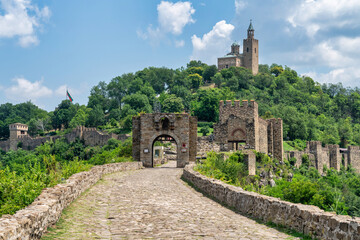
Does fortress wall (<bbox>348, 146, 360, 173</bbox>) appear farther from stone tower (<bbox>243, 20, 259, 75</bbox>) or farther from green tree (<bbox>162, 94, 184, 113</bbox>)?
stone tower (<bbox>243, 20, 259, 75</bbox>)

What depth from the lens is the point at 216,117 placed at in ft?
218

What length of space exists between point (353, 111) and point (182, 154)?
74.7 meters

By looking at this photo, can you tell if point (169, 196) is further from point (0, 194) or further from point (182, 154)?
point (182, 154)

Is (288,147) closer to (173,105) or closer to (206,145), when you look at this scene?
(173,105)

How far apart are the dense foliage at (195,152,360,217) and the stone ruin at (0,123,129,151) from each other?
1357 inches

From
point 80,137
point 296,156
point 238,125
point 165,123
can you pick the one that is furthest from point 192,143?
point 80,137

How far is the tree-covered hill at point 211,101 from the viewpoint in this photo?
Answer: 68.3 m

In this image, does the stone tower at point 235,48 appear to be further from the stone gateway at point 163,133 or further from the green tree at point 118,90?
the stone gateway at point 163,133

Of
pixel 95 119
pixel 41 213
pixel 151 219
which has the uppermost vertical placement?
pixel 95 119

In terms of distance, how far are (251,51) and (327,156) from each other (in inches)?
2297

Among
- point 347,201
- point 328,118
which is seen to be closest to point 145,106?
point 328,118

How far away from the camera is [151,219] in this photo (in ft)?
23.6

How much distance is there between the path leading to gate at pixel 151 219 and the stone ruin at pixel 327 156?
3172cm

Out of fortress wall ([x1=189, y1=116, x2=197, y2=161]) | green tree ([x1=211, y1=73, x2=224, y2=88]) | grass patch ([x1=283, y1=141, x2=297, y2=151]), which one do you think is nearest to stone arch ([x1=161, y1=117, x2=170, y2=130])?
fortress wall ([x1=189, y1=116, x2=197, y2=161])
